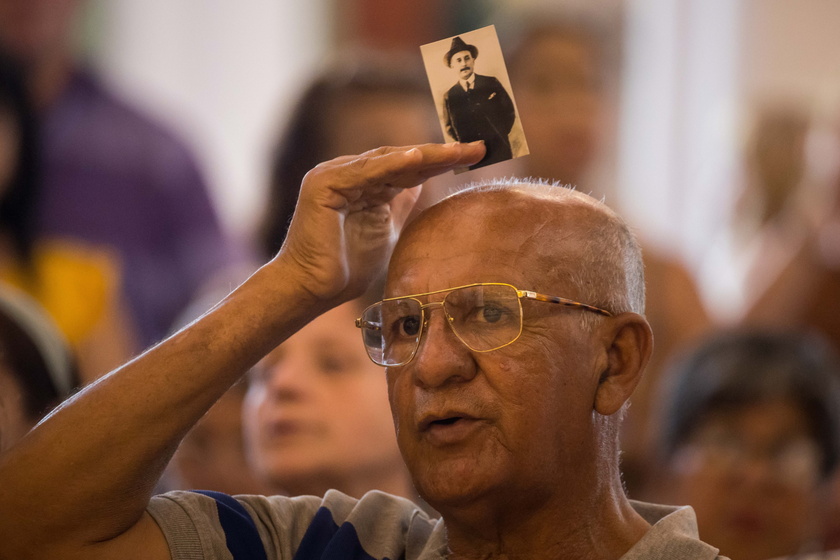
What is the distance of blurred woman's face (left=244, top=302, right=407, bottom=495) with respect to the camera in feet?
9.58

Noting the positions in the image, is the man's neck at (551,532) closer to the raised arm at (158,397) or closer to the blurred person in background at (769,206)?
the raised arm at (158,397)

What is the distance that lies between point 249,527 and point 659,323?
2160mm

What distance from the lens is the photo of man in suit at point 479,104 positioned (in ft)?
6.79

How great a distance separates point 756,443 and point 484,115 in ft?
4.86

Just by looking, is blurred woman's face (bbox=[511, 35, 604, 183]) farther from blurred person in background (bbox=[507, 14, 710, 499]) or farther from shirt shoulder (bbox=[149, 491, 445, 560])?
shirt shoulder (bbox=[149, 491, 445, 560])

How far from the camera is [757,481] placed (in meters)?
3.03

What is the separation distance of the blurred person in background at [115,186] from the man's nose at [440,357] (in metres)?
1.99

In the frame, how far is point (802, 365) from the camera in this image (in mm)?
3180

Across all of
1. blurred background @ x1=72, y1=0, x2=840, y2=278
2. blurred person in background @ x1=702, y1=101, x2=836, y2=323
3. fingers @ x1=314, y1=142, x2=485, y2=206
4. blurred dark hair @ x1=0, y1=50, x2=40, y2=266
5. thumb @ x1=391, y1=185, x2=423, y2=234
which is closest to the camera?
fingers @ x1=314, y1=142, x2=485, y2=206

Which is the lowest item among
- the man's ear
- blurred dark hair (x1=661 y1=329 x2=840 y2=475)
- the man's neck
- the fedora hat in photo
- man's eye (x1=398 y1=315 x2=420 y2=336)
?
blurred dark hair (x1=661 y1=329 x2=840 y2=475)

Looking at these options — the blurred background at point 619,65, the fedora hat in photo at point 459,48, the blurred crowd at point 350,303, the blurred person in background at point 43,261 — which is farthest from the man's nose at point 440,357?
the blurred background at point 619,65

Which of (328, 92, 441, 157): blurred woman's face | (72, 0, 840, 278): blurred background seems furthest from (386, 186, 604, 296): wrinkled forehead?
(72, 0, 840, 278): blurred background

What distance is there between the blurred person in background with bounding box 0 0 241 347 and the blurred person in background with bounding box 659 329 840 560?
1745 mm

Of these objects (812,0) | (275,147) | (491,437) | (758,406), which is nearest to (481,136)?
(491,437)
